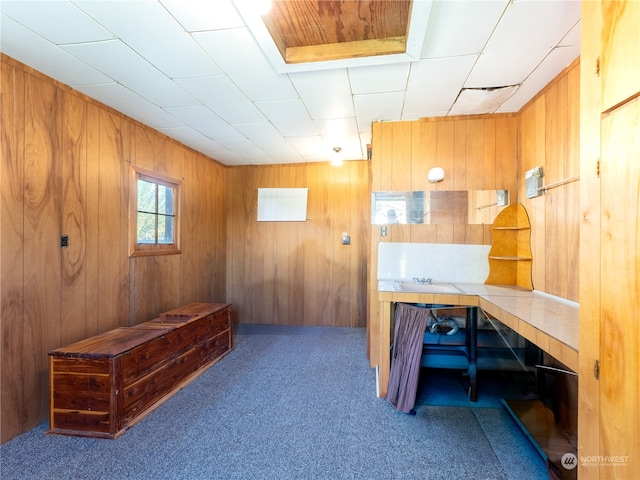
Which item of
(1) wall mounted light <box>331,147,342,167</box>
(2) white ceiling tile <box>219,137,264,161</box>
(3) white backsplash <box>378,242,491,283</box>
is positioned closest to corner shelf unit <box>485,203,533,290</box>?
(3) white backsplash <box>378,242,491,283</box>

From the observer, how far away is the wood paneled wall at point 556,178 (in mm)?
1849

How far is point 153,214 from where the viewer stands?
10.1 ft

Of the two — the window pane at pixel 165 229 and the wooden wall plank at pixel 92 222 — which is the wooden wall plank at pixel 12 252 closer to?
the wooden wall plank at pixel 92 222

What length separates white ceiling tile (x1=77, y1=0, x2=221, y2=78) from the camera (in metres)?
1.43

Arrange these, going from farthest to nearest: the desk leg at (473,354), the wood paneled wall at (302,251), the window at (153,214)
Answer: the wood paneled wall at (302,251) < the window at (153,214) < the desk leg at (473,354)

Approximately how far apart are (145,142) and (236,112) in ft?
3.51

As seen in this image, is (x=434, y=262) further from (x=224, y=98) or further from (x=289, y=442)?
(x=224, y=98)

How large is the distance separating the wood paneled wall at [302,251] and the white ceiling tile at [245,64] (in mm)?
2036

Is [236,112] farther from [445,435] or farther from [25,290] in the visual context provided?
[445,435]

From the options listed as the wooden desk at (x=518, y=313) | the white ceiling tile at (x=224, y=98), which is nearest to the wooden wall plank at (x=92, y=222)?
the white ceiling tile at (x=224, y=98)

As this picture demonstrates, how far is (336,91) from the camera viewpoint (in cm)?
225

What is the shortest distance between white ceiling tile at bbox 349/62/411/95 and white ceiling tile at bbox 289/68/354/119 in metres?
0.07

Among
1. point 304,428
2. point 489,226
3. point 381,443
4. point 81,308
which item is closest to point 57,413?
point 81,308

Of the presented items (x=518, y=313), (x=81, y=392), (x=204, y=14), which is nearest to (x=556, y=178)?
(x=518, y=313)
